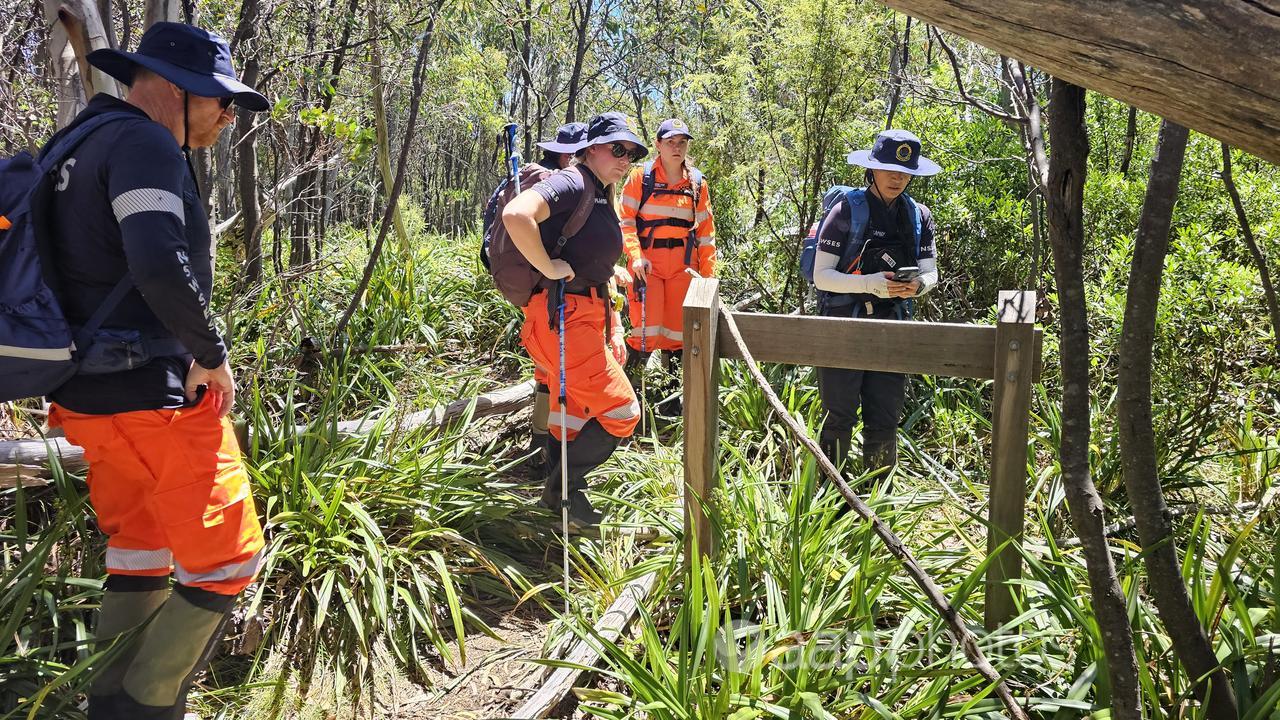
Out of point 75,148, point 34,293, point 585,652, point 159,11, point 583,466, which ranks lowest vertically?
point 585,652

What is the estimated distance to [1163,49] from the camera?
1230 millimetres

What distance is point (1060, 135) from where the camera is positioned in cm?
155

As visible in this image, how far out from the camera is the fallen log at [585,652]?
8.98 feet

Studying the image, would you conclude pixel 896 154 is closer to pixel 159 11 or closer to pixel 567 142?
pixel 567 142

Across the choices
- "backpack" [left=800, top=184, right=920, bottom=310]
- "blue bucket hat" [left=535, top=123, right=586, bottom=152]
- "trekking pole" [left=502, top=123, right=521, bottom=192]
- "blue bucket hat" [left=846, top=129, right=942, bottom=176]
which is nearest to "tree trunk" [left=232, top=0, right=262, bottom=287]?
"trekking pole" [left=502, top=123, right=521, bottom=192]

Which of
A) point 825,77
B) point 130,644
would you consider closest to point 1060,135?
point 130,644

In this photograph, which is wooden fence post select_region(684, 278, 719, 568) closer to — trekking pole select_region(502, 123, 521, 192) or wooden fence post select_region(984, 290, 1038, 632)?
wooden fence post select_region(984, 290, 1038, 632)

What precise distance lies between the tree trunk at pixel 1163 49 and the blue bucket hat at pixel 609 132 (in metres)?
2.72

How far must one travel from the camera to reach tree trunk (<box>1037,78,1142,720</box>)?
1.56 metres

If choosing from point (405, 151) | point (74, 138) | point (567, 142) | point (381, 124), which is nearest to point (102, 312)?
point (74, 138)

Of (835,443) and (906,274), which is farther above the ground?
(906,274)

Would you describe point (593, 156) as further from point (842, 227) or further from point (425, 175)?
point (425, 175)

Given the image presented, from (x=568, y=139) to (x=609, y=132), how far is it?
0.45 meters

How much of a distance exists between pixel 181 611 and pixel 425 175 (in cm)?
2665
